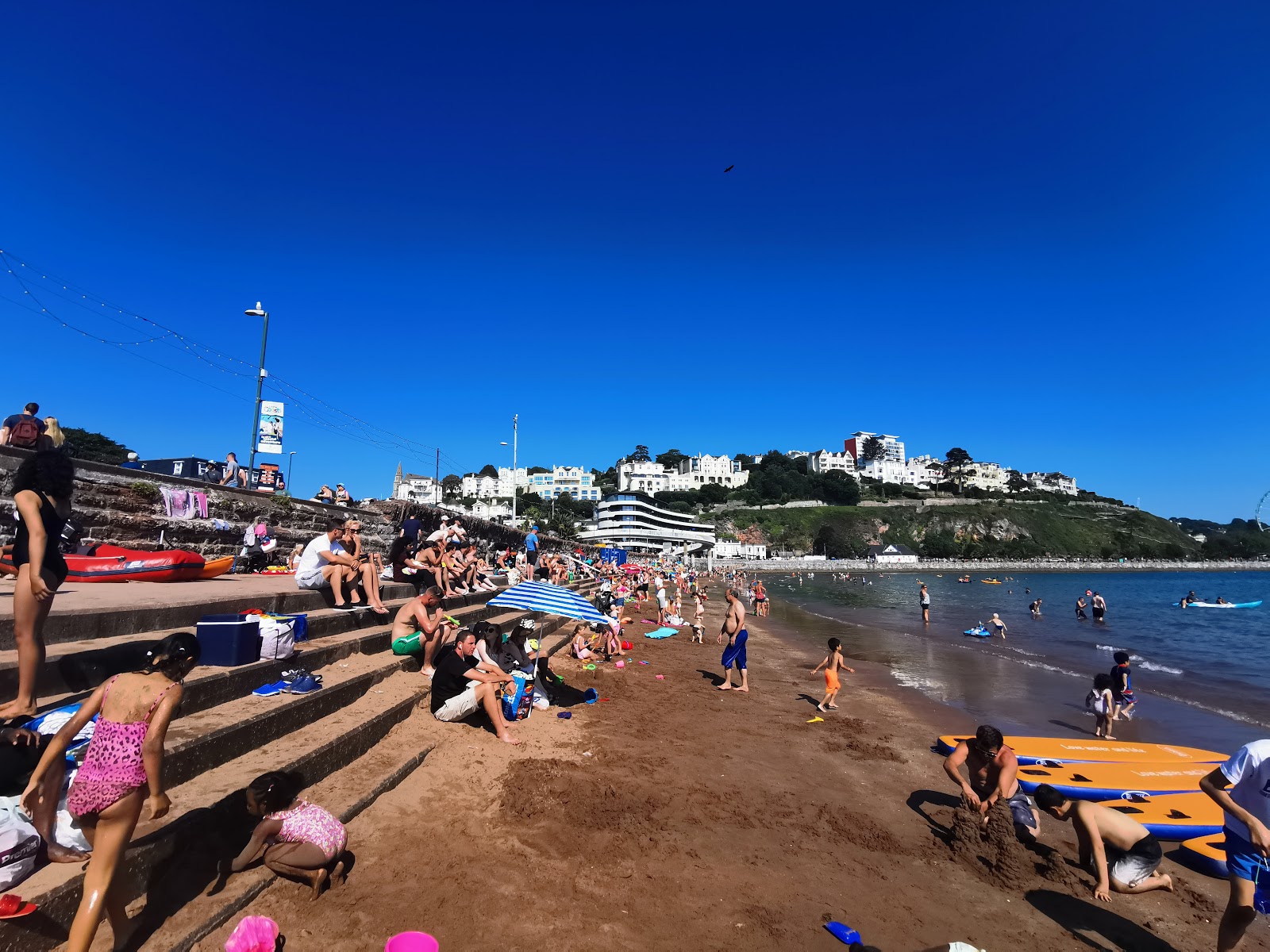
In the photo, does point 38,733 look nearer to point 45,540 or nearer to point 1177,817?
point 45,540

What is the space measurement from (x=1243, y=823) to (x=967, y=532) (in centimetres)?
14097

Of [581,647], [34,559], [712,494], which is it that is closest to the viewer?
[34,559]

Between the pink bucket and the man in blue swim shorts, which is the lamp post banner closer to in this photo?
the man in blue swim shorts

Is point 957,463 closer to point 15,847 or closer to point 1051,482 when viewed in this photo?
point 1051,482

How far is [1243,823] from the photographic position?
3.36 m

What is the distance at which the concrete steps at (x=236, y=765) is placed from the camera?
2.87m

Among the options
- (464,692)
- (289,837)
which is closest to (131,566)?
(464,692)

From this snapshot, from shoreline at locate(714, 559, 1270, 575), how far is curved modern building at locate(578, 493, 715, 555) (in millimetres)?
10921

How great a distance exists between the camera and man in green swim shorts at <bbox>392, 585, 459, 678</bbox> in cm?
734

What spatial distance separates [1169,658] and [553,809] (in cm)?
2193

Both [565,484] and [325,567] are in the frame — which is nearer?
[325,567]

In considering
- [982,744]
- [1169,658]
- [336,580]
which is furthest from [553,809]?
[1169,658]

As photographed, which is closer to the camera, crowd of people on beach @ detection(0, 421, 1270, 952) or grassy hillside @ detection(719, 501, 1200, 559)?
crowd of people on beach @ detection(0, 421, 1270, 952)

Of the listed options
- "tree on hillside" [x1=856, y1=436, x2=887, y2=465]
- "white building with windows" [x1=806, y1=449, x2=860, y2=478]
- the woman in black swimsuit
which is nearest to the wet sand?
the woman in black swimsuit
